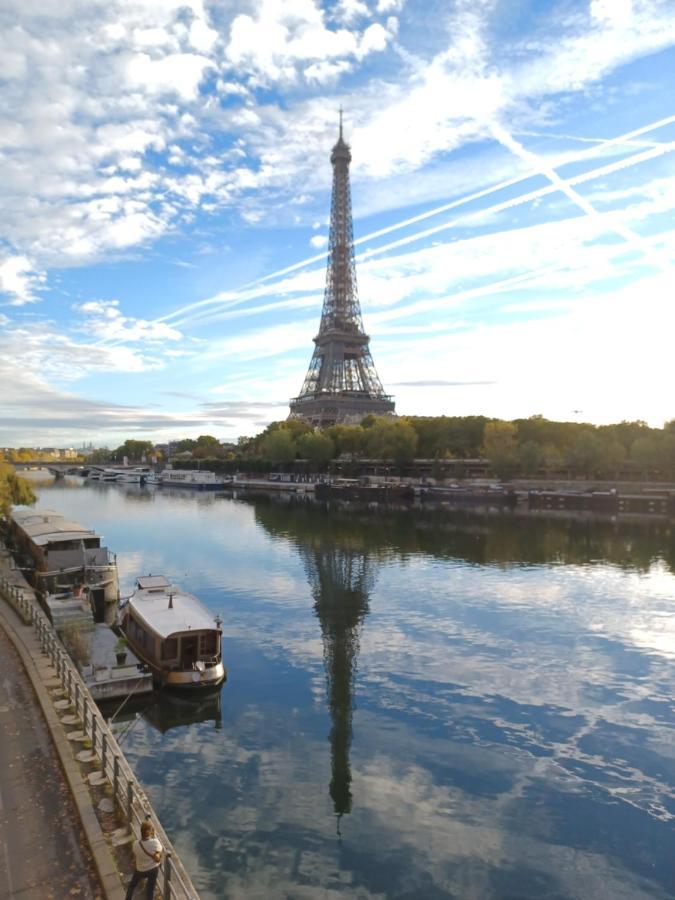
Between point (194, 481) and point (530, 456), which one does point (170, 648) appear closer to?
point (530, 456)

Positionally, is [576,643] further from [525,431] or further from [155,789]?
[525,431]

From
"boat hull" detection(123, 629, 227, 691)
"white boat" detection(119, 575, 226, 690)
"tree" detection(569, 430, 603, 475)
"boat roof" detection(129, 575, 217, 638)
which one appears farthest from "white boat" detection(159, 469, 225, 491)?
"boat hull" detection(123, 629, 227, 691)

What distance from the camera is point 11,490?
2188 inches

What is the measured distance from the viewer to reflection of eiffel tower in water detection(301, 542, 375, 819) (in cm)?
2088

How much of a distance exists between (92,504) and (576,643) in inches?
3882

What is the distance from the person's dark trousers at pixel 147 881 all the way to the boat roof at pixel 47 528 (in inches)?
1256

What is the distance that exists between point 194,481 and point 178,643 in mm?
142405

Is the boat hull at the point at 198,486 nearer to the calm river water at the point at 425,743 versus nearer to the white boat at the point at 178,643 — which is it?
the calm river water at the point at 425,743

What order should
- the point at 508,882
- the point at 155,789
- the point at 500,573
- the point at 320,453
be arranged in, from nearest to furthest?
1. the point at 508,882
2. the point at 155,789
3. the point at 500,573
4. the point at 320,453

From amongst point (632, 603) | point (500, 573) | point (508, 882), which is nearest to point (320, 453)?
point (500, 573)

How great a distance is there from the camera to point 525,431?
140m

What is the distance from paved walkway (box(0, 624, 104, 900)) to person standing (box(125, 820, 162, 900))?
833 millimetres

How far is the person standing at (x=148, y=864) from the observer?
10508mm

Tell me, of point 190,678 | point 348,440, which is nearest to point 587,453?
point 348,440
